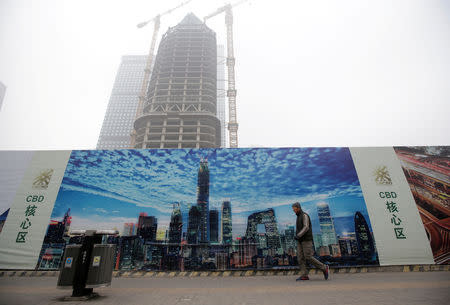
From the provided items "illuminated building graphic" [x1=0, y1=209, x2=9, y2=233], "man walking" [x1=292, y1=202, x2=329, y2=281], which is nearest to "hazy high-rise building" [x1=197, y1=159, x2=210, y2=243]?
"man walking" [x1=292, y1=202, x2=329, y2=281]

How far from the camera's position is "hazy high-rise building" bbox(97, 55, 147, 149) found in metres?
102

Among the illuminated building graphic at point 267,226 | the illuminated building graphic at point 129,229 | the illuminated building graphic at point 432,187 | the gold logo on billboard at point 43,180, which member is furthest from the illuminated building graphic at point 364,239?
the gold logo on billboard at point 43,180

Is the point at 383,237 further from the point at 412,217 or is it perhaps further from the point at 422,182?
the point at 422,182

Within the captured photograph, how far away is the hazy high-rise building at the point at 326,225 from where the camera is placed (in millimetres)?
6164

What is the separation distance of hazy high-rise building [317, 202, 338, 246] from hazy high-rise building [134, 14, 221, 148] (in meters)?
45.0

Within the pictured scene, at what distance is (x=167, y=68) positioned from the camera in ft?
202

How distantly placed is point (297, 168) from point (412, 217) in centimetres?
366

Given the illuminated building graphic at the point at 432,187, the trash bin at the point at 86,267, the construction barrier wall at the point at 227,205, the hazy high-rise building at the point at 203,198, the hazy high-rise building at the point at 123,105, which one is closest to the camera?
the trash bin at the point at 86,267

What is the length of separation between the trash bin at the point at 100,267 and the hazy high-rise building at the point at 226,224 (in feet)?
11.0

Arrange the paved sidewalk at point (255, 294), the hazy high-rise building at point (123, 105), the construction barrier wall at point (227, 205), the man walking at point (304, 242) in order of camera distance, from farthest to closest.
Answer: the hazy high-rise building at point (123, 105) < the construction barrier wall at point (227, 205) < the man walking at point (304, 242) < the paved sidewalk at point (255, 294)

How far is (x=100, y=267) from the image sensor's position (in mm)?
3498

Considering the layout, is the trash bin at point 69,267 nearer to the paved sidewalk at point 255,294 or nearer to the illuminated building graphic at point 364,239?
the paved sidewalk at point 255,294

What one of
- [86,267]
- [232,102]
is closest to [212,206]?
[86,267]

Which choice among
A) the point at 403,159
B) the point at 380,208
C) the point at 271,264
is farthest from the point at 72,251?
the point at 403,159
